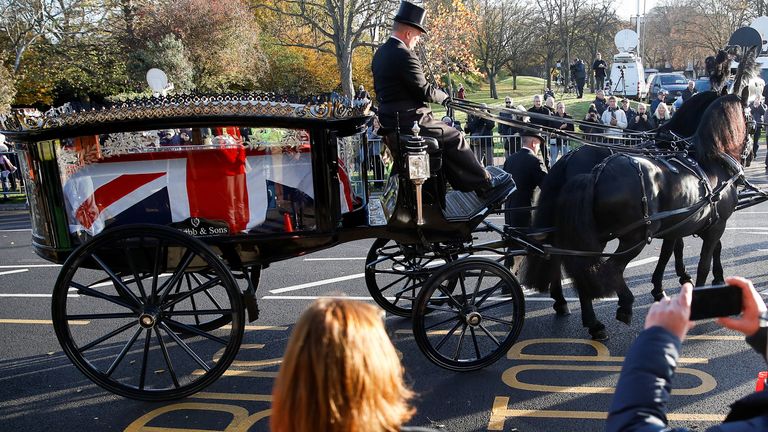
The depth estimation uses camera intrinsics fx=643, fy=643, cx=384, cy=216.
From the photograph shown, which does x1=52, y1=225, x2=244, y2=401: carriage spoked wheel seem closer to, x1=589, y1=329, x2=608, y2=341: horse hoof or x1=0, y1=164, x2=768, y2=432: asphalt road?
x1=0, y1=164, x2=768, y2=432: asphalt road

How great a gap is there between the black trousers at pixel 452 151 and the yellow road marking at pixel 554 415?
164 cm

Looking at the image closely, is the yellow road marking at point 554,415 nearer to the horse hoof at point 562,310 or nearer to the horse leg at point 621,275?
the horse leg at point 621,275

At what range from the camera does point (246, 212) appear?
4543mm

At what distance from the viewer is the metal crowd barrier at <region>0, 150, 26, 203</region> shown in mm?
14398

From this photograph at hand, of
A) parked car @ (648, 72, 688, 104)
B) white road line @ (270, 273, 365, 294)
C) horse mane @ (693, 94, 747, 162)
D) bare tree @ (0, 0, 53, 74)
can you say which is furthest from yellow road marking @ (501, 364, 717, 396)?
parked car @ (648, 72, 688, 104)

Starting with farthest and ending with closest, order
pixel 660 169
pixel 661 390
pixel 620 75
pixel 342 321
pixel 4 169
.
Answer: pixel 620 75
pixel 4 169
pixel 660 169
pixel 661 390
pixel 342 321

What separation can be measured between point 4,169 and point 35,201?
11.6 metres

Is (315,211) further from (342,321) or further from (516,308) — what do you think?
(342,321)

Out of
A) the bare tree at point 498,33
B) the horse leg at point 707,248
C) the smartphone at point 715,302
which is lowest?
the horse leg at point 707,248

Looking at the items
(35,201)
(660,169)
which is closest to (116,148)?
(35,201)

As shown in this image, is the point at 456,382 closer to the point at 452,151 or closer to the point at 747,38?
the point at 452,151

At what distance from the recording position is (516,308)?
455cm

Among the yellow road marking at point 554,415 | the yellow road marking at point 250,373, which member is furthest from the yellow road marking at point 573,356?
the yellow road marking at point 250,373

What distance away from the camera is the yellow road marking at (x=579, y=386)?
4.21 m
